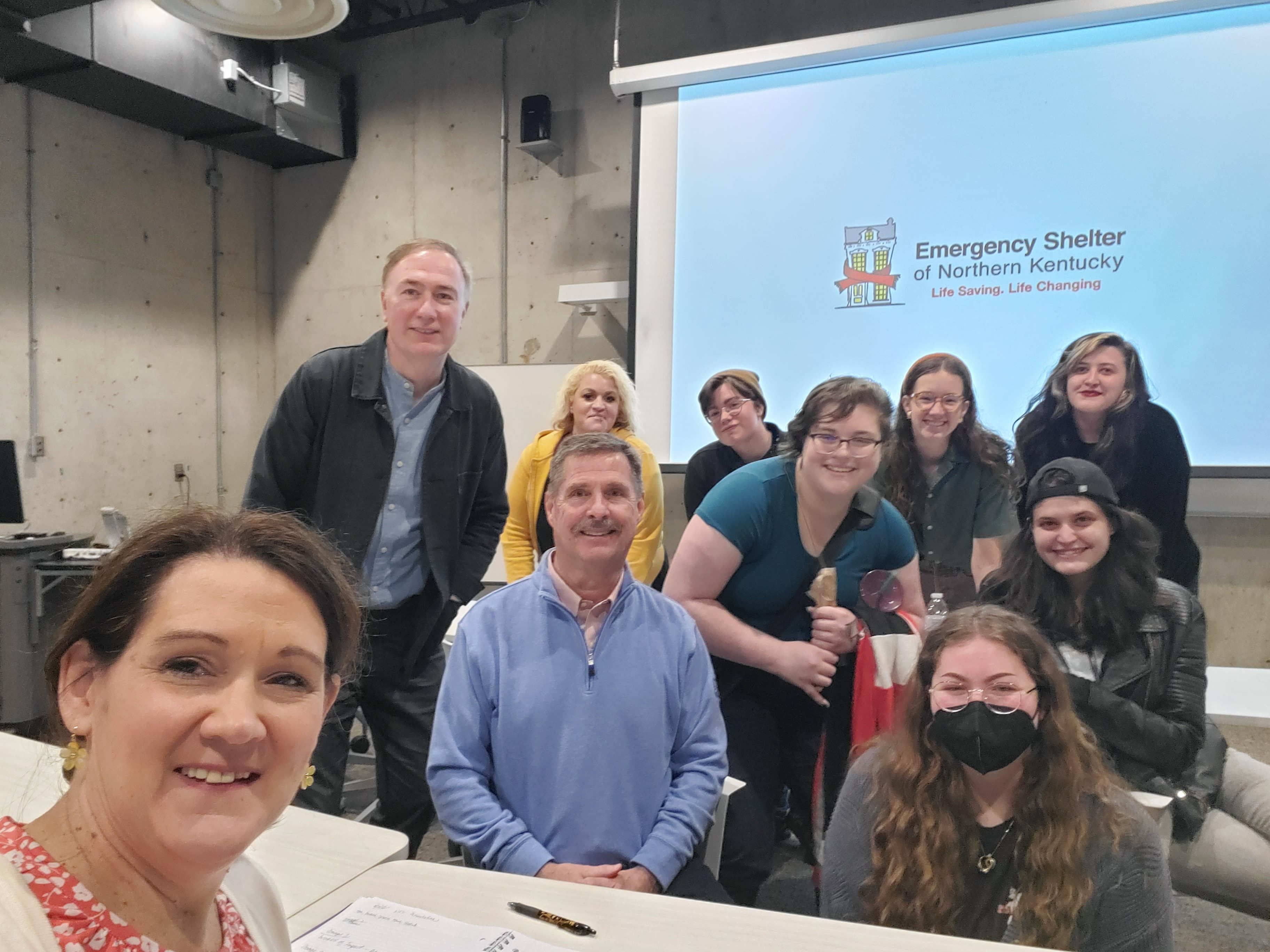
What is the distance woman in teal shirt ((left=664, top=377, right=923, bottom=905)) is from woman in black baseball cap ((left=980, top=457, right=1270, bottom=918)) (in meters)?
0.33

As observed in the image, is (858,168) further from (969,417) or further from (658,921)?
(658,921)

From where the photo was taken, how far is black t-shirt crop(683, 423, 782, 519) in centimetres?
254

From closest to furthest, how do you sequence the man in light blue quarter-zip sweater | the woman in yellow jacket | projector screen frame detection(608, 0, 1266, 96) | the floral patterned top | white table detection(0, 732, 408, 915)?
1. the floral patterned top
2. white table detection(0, 732, 408, 915)
3. the man in light blue quarter-zip sweater
4. the woman in yellow jacket
5. projector screen frame detection(608, 0, 1266, 96)

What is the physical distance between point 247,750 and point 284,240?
5461 mm

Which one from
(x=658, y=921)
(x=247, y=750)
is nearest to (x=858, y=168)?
(x=658, y=921)

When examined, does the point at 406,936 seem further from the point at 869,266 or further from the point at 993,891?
the point at 869,266

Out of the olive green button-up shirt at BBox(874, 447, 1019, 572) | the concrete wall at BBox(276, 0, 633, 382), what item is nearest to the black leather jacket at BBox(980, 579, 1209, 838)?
the olive green button-up shirt at BBox(874, 447, 1019, 572)

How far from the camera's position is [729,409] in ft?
8.42

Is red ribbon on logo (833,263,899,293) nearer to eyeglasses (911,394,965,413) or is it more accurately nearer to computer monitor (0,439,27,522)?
eyeglasses (911,394,965,413)

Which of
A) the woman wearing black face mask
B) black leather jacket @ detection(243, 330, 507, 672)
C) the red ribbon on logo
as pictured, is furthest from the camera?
the red ribbon on logo

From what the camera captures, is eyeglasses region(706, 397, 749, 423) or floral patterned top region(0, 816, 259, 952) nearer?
floral patterned top region(0, 816, 259, 952)

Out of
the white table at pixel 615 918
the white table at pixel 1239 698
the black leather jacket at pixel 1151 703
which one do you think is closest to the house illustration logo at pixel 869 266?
the white table at pixel 1239 698

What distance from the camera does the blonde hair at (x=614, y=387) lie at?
2.59m

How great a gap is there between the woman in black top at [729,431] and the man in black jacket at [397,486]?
790 mm
